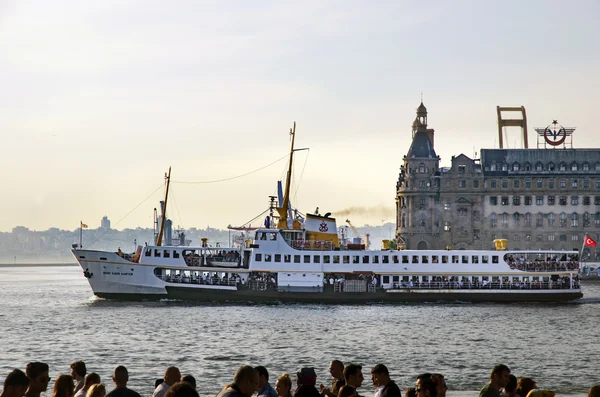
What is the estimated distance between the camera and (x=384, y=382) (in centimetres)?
1884

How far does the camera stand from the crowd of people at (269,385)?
1444 cm

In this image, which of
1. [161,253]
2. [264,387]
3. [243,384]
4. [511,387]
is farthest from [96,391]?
[161,253]

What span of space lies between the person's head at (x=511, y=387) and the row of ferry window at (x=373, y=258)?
2625 inches

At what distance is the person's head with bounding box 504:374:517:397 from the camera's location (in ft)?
66.4

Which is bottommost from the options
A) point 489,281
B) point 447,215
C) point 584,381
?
point 584,381

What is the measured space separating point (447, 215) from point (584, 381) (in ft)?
400

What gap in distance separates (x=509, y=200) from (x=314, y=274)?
279 feet

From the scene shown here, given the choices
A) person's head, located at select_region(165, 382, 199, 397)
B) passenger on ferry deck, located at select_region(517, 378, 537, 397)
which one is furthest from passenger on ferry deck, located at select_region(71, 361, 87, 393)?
person's head, located at select_region(165, 382, 199, 397)

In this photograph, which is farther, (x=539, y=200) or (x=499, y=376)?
(x=539, y=200)

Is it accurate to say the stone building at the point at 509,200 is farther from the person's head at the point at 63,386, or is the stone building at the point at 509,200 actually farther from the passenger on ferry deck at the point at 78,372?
the person's head at the point at 63,386

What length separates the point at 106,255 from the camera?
8831 centimetres

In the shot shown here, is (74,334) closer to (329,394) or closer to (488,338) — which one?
(488,338)

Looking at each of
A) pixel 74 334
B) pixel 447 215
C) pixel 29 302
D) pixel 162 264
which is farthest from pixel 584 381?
pixel 447 215

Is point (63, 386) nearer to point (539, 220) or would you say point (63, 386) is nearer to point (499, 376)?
point (499, 376)
